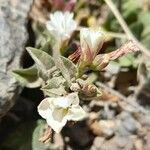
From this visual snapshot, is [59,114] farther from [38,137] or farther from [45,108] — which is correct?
[38,137]

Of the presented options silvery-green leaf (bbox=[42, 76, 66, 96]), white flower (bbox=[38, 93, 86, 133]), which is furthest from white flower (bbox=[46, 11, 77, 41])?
white flower (bbox=[38, 93, 86, 133])

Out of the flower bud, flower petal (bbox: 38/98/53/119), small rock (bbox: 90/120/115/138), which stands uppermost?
the flower bud

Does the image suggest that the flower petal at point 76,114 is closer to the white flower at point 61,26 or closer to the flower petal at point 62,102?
the flower petal at point 62,102

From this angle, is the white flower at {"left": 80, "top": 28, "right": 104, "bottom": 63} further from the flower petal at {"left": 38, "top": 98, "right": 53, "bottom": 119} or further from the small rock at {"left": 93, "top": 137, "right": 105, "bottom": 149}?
the small rock at {"left": 93, "top": 137, "right": 105, "bottom": 149}

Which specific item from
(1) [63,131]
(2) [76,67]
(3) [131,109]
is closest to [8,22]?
(2) [76,67]

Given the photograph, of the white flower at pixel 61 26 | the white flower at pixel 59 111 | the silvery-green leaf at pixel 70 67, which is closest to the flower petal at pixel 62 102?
the white flower at pixel 59 111

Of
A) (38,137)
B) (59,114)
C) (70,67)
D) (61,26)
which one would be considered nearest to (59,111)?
(59,114)
